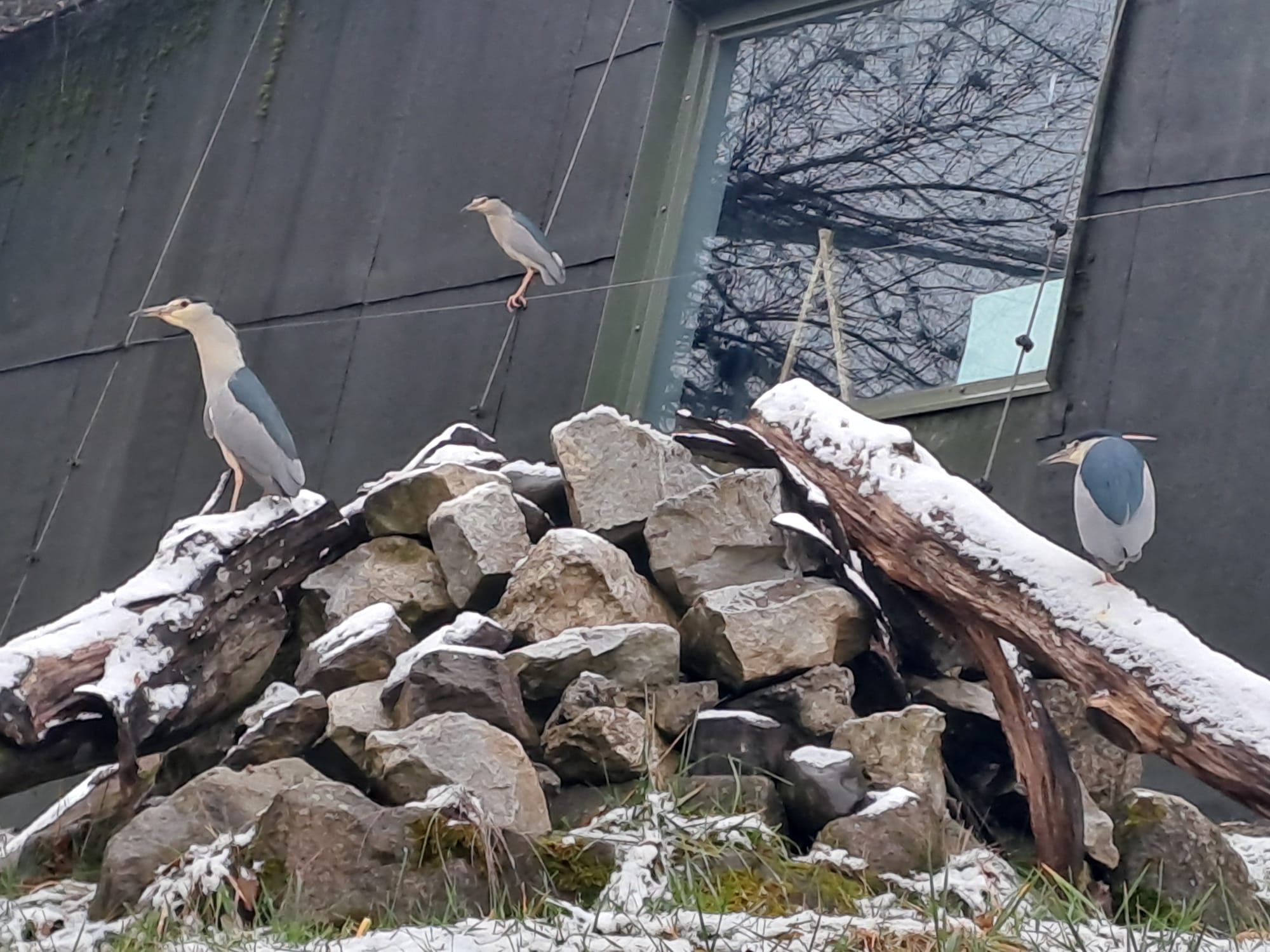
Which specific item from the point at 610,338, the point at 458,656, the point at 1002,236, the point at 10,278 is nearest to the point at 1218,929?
the point at 458,656

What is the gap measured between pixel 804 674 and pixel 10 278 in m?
5.70

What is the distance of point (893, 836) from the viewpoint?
3463 mm

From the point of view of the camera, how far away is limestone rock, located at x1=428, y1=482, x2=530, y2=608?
4.30 metres

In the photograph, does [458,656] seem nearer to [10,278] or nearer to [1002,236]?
[1002,236]

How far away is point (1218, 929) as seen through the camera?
3.43 meters

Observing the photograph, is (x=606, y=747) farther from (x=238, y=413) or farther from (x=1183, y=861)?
(x=238, y=413)

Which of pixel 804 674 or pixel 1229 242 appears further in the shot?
pixel 1229 242

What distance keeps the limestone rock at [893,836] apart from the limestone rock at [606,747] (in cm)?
44

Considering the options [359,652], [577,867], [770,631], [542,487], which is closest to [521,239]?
[542,487]

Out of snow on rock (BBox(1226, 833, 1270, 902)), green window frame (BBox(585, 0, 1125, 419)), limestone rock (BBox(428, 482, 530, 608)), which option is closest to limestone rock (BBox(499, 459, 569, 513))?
limestone rock (BBox(428, 482, 530, 608))

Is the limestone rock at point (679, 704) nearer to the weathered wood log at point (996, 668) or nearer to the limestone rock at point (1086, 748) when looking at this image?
the weathered wood log at point (996, 668)

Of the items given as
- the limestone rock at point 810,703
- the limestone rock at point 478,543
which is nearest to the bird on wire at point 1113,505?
the limestone rock at point 810,703

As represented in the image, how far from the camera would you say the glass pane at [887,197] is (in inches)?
211

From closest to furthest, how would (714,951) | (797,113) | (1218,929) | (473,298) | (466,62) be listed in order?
(714,951)
(1218,929)
(797,113)
(473,298)
(466,62)
